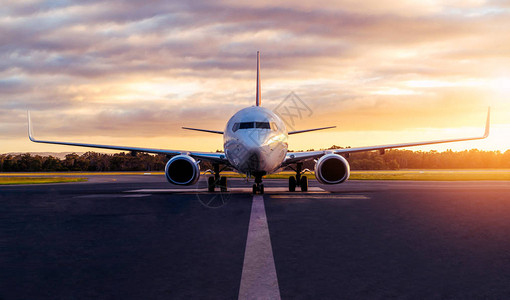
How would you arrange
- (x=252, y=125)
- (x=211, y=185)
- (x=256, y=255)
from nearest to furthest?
(x=256, y=255)
(x=252, y=125)
(x=211, y=185)

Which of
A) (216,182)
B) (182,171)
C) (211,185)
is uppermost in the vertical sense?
(182,171)

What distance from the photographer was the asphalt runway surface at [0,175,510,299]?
4.68 metres

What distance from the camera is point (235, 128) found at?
1797 cm

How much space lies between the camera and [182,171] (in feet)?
64.6

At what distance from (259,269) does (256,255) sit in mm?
869

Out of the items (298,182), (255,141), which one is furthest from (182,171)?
(298,182)

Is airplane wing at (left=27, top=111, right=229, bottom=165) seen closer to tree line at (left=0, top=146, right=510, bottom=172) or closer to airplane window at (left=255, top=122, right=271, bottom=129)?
airplane window at (left=255, top=122, right=271, bottom=129)

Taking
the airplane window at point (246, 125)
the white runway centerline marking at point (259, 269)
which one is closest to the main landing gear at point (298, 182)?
the airplane window at point (246, 125)

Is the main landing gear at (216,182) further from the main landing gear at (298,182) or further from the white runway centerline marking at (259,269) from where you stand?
the white runway centerline marking at (259,269)

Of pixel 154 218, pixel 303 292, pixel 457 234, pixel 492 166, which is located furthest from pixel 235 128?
pixel 492 166

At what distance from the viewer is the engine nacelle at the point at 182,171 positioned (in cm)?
1945

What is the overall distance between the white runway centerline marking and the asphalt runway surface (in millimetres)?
14

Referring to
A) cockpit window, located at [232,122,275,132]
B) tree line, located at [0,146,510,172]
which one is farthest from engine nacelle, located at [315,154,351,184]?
tree line, located at [0,146,510,172]

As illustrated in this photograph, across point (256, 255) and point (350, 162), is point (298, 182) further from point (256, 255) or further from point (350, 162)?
point (350, 162)
